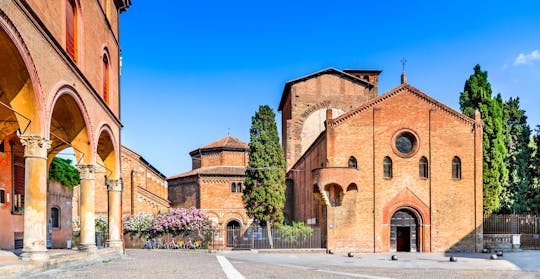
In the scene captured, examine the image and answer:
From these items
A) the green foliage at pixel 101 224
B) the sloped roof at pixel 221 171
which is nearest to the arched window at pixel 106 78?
the green foliage at pixel 101 224

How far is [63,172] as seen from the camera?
25.2 metres

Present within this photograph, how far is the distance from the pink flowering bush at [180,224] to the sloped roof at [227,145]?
12912 millimetres

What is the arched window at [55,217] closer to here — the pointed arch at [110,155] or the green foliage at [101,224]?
the pointed arch at [110,155]

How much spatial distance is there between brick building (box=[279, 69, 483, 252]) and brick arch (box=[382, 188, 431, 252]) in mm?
54

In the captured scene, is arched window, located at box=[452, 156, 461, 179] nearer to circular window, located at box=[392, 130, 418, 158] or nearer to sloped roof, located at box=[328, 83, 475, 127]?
sloped roof, located at box=[328, 83, 475, 127]

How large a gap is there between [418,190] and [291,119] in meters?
16.0

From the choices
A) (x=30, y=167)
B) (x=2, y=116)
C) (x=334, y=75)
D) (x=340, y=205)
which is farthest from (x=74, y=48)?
(x=334, y=75)

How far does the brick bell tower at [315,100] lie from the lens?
41000 millimetres

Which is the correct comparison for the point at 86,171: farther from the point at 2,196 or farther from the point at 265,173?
the point at 265,173

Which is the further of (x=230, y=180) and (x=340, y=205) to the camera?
(x=230, y=180)

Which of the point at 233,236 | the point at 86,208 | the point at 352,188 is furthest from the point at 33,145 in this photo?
the point at 352,188

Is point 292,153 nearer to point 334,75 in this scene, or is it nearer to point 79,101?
point 334,75

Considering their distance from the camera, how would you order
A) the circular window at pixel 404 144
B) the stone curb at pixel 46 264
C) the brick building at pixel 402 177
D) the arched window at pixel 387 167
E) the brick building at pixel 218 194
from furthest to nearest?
the brick building at pixel 218 194
the circular window at pixel 404 144
the arched window at pixel 387 167
the brick building at pixel 402 177
the stone curb at pixel 46 264

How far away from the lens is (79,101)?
13656mm
